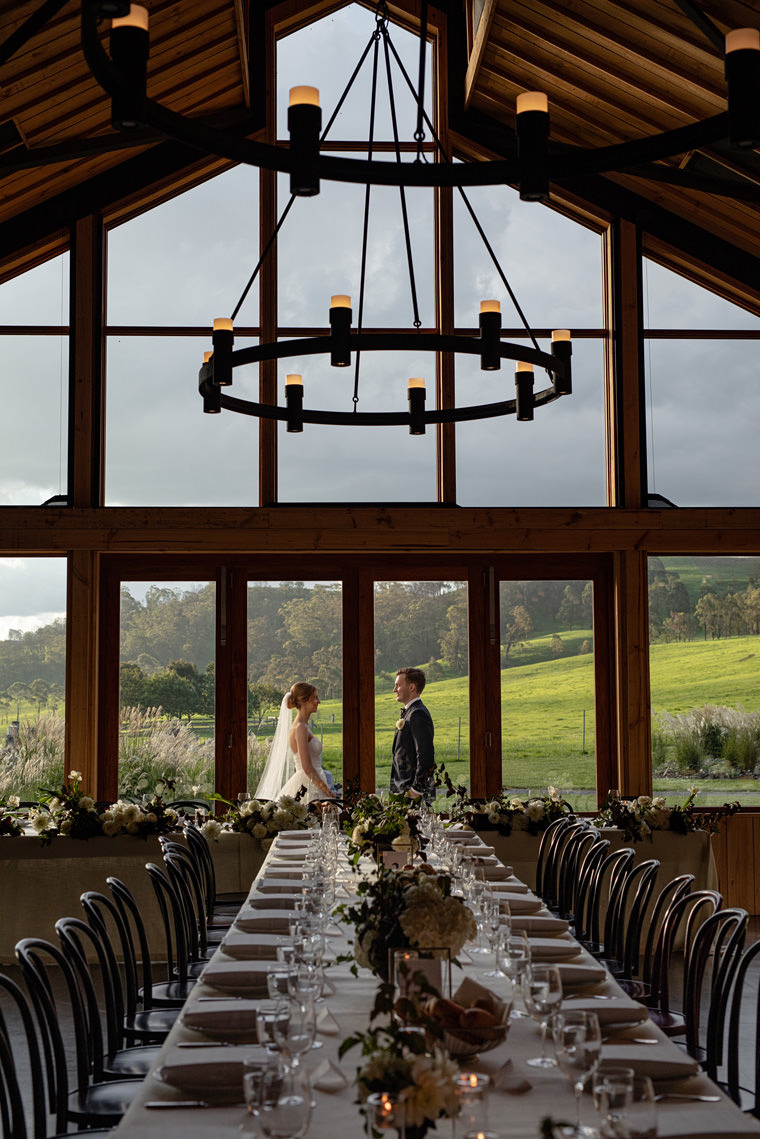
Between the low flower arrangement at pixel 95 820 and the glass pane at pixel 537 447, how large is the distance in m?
3.66

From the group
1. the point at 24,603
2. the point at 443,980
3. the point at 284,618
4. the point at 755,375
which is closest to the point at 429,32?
the point at 755,375

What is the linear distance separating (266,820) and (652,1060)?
4.61m

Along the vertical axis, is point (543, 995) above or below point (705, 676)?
below

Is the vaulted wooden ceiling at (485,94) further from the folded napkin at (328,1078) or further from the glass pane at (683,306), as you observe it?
the folded napkin at (328,1078)

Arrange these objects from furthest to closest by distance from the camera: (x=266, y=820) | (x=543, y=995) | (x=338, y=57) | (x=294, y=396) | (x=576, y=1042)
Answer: (x=338, y=57) < (x=266, y=820) < (x=294, y=396) < (x=543, y=995) < (x=576, y=1042)

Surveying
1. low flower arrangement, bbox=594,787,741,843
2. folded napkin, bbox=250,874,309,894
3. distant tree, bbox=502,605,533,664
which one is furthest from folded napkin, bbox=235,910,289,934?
distant tree, bbox=502,605,533,664

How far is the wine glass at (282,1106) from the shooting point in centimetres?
187

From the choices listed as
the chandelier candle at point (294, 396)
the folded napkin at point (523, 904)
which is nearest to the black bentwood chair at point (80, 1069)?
the folded napkin at point (523, 904)

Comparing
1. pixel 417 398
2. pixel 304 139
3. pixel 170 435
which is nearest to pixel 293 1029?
pixel 304 139

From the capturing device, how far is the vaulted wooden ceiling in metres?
7.22

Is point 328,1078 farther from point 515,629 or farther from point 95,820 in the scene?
point 515,629

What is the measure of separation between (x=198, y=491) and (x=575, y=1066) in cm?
724

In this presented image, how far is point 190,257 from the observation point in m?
9.38

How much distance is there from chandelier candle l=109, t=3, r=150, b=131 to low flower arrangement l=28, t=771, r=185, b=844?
4804mm
